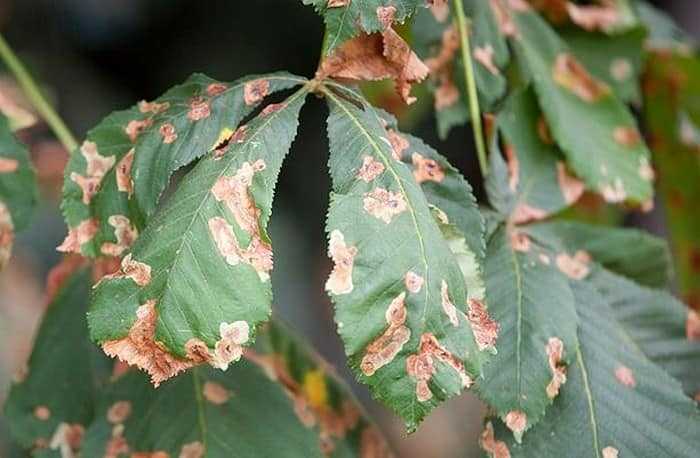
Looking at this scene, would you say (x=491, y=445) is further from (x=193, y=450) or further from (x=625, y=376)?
(x=193, y=450)

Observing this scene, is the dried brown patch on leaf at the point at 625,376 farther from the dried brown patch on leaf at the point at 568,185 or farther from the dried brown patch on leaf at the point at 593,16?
the dried brown patch on leaf at the point at 593,16

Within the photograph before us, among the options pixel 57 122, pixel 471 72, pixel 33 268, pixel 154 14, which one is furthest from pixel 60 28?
pixel 471 72

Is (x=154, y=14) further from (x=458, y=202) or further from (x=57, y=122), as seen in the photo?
(x=458, y=202)

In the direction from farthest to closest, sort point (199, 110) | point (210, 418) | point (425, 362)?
point (210, 418) < point (199, 110) < point (425, 362)

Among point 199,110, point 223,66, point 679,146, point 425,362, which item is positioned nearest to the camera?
point 425,362

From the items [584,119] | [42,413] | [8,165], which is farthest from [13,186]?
[584,119]

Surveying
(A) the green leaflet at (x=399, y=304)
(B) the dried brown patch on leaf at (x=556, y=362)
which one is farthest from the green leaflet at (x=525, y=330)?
(A) the green leaflet at (x=399, y=304)
